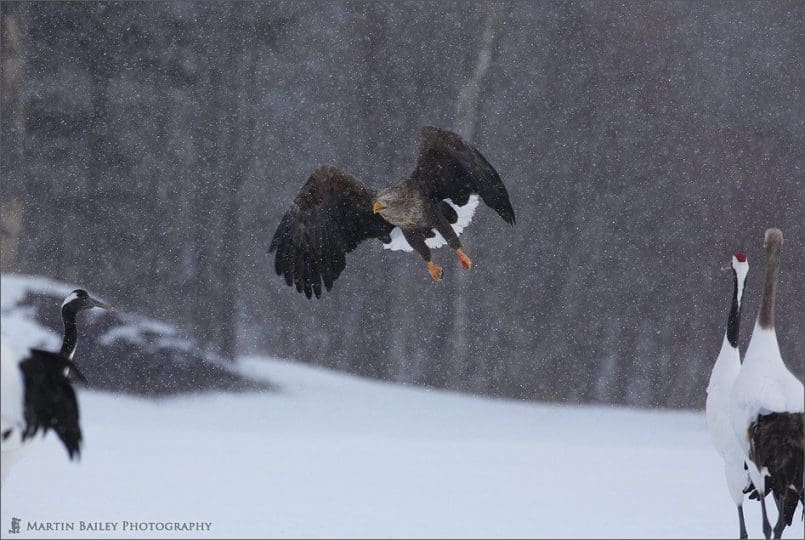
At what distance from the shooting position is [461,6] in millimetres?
4703

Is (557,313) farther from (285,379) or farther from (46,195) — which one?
(46,195)

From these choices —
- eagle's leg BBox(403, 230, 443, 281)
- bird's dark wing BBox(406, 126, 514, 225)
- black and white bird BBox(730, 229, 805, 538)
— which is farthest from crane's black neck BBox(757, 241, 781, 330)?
eagle's leg BBox(403, 230, 443, 281)

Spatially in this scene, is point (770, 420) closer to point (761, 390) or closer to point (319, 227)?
point (761, 390)

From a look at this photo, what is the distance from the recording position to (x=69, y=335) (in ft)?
10.4

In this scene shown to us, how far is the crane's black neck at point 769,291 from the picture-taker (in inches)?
113

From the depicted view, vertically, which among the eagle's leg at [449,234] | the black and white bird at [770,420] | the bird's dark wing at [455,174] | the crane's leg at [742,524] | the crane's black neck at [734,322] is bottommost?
the crane's leg at [742,524]

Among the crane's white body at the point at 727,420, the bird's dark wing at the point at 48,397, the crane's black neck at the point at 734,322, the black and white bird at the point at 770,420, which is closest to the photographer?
the bird's dark wing at the point at 48,397

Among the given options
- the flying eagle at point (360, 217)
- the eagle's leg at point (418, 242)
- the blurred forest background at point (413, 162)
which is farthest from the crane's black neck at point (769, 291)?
the blurred forest background at point (413, 162)

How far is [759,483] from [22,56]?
3.76 metres

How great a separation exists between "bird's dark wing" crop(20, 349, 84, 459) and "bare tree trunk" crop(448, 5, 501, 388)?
2705 mm

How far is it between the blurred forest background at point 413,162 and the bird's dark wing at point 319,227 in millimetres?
1248

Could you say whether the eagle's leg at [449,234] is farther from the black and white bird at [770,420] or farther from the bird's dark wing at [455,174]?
the black and white bird at [770,420]

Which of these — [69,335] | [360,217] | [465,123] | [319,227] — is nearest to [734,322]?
[360,217]

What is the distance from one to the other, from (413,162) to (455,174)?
1447mm
